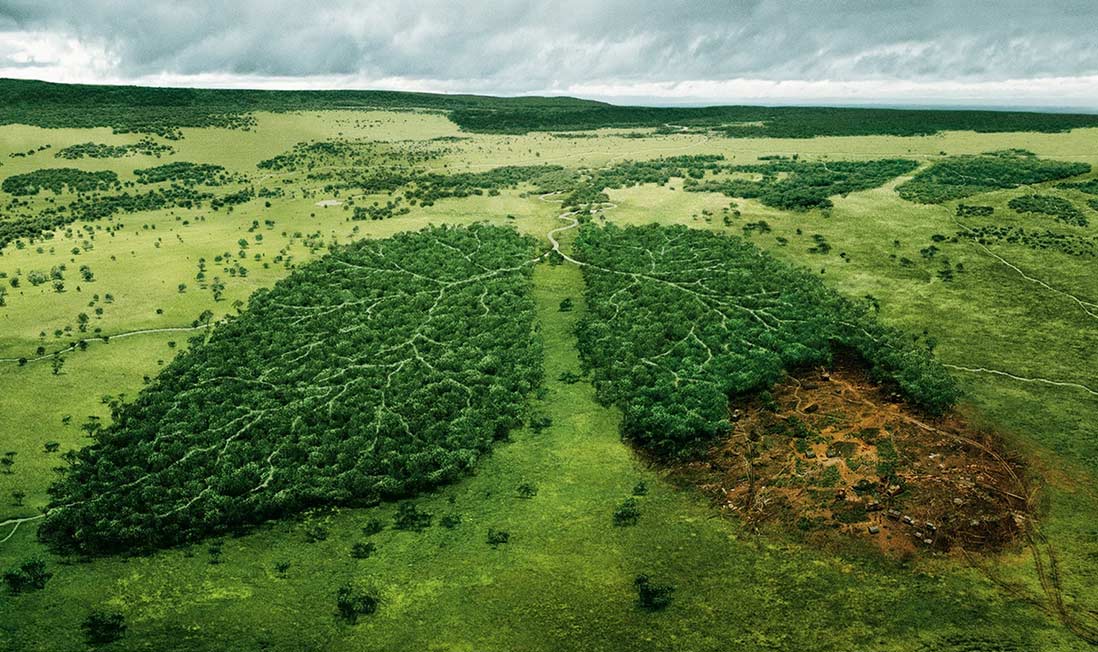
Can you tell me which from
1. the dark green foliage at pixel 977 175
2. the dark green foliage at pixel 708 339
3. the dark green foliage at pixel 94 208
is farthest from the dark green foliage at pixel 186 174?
the dark green foliage at pixel 977 175

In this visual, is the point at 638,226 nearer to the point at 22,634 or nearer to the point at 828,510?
the point at 828,510

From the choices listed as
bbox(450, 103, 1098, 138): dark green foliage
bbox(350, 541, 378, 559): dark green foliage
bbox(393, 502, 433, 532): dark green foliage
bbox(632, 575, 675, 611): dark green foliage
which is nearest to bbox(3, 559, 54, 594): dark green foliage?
bbox(350, 541, 378, 559): dark green foliage

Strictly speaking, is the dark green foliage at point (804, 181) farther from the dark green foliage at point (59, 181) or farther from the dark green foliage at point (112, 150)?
the dark green foliage at point (112, 150)

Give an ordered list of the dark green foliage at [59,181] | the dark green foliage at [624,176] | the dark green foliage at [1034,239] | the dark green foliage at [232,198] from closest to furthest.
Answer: the dark green foliage at [1034,239]
the dark green foliage at [232,198]
the dark green foliage at [624,176]
the dark green foliage at [59,181]

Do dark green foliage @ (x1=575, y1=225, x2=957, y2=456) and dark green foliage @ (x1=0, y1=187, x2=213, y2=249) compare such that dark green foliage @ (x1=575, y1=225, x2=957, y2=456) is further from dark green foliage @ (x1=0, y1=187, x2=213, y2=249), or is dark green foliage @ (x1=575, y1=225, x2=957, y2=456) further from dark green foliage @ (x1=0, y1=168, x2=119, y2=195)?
dark green foliage @ (x1=0, y1=168, x2=119, y2=195)

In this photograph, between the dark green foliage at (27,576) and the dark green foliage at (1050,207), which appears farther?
the dark green foliage at (1050,207)

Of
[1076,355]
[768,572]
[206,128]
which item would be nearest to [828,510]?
[768,572]
